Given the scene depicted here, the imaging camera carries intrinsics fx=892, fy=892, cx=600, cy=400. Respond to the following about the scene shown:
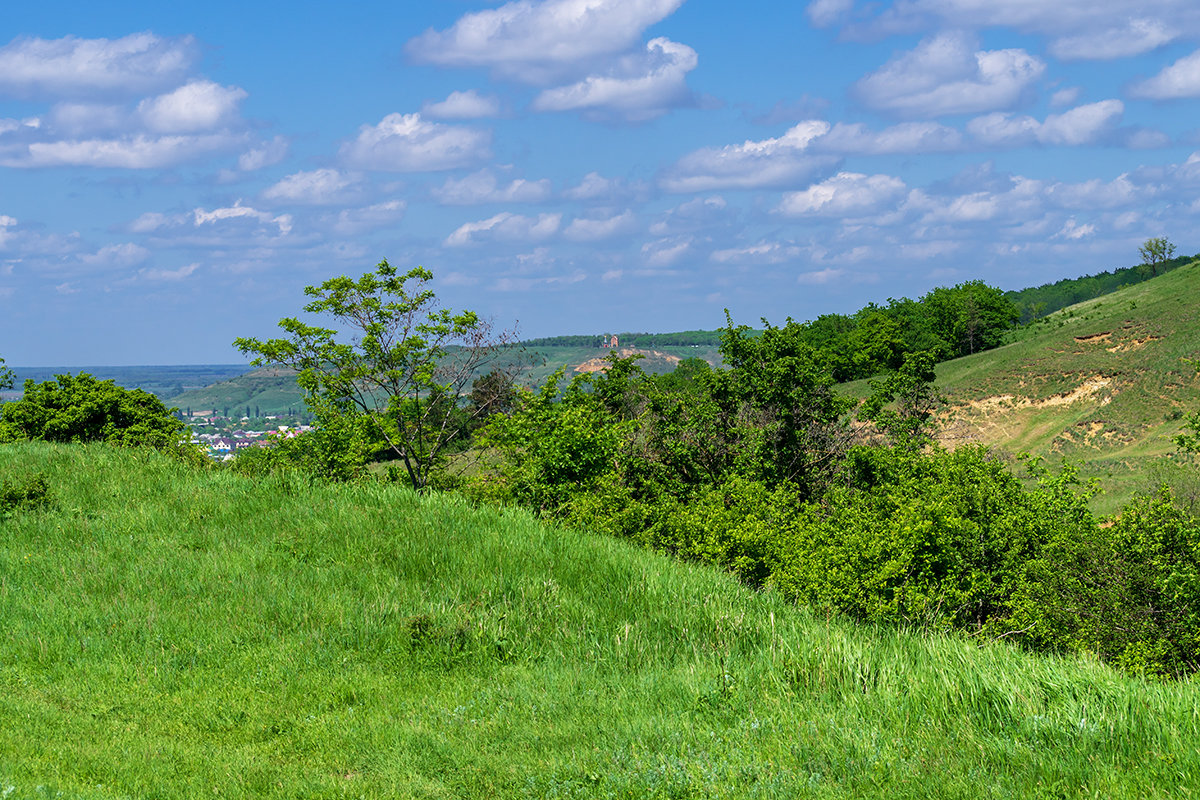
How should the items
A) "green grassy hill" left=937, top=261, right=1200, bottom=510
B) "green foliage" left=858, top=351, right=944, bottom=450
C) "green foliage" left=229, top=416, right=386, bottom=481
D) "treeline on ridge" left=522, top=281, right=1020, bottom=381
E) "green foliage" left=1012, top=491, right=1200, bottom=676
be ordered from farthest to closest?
"treeline on ridge" left=522, top=281, right=1020, bottom=381, "green grassy hill" left=937, top=261, right=1200, bottom=510, "green foliage" left=229, top=416, right=386, bottom=481, "green foliage" left=858, top=351, right=944, bottom=450, "green foliage" left=1012, top=491, right=1200, bottom=676

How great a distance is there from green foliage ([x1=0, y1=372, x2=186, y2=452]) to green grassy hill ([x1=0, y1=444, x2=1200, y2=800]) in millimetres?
39264

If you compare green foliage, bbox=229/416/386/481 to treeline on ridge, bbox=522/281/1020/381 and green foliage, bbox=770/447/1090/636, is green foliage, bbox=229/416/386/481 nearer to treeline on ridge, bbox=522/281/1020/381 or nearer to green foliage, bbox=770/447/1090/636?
green foliage, bbox=770/447/1090/636

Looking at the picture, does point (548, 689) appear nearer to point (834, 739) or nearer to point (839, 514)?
point (834, 739)

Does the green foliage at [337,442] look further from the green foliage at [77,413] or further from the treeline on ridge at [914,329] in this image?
the treeline on ridge at [914,329]

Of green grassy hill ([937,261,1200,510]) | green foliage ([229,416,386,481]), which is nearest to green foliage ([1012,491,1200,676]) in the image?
green foliage ([229,416,386,481])

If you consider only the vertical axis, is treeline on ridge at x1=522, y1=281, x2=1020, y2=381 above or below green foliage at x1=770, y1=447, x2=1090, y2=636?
above

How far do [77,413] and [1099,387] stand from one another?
76.8m

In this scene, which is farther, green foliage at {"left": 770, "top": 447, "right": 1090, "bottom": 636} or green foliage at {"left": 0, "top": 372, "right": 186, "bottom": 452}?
green foliage at {"left": 0, "top": 372, "right": 186, "bottom": 452}

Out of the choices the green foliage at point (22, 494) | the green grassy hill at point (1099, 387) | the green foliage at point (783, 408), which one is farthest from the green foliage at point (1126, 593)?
the green grassy hill at point (1099, 387)

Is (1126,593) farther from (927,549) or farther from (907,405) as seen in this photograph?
(907,405)

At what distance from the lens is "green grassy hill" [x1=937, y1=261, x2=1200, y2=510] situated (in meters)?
63.3

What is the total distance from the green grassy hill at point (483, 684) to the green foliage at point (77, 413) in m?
39.3

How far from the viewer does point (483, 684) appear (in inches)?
273

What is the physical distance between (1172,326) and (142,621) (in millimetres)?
96046
